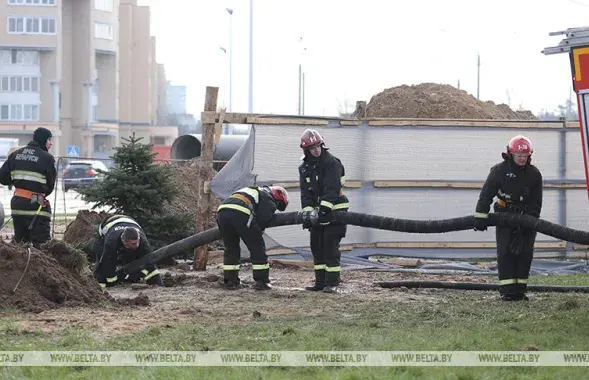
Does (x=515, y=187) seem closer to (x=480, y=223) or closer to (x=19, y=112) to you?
(x=480, y=223)

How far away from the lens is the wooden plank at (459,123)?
1576cm

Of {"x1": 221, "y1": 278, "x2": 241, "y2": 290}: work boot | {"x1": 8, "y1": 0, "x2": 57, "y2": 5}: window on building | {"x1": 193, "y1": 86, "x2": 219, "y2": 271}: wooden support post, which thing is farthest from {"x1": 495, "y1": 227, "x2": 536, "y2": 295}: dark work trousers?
{"x1": 8, "y1": 0, "x2": 57, "y2": 5}: window on building

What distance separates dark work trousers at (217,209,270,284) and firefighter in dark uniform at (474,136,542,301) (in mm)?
2688

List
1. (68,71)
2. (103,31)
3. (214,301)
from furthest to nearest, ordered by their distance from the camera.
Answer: (103,31), (68,71), (214,301)

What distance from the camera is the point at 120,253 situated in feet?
41.3

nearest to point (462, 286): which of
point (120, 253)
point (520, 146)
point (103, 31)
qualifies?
point (520, 146)

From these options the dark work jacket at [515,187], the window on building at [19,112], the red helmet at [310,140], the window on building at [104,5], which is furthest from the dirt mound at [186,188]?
the window on building at [104,5]

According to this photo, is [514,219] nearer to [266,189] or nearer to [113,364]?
[266,189]

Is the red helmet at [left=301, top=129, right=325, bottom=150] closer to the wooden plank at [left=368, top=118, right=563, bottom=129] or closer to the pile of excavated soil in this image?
the wooden plank at [left=368, top=118, right=563, bottom=129]

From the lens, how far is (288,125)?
48.5ft

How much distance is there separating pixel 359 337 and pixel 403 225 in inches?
162

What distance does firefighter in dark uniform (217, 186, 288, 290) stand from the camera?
12148mm

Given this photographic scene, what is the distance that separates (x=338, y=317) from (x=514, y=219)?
253 centimetres

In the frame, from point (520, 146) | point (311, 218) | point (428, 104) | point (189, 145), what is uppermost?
point (428, 104)
